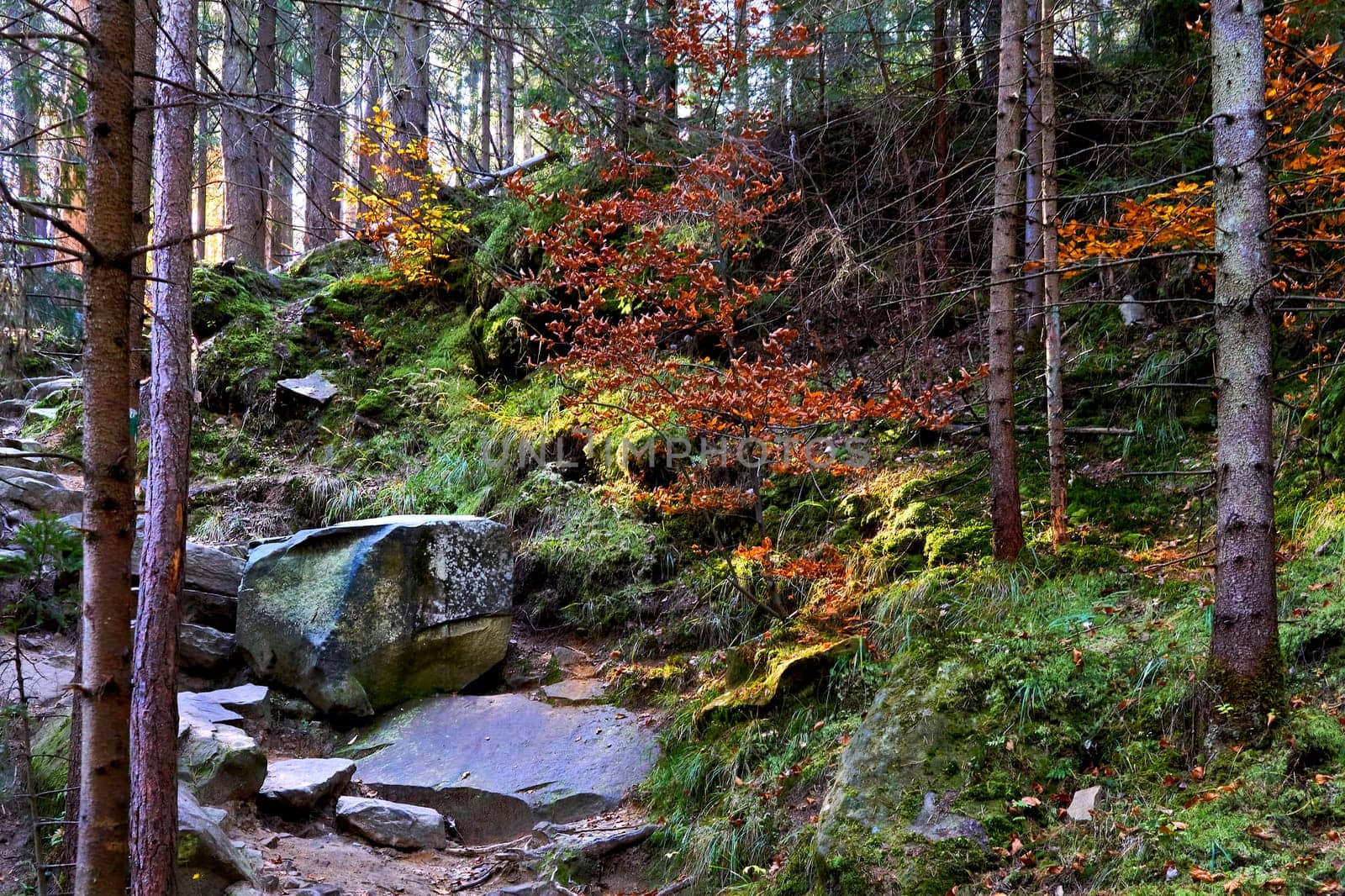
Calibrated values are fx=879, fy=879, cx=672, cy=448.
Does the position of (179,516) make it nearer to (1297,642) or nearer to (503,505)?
(503,505)

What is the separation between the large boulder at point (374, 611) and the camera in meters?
7.52

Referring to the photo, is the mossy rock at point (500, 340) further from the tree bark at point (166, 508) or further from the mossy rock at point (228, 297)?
the tree bark at point (166, 508)

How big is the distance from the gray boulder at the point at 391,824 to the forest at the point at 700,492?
0.11ft

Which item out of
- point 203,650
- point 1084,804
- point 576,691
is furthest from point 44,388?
point 1084,804

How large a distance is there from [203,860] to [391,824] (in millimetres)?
1455

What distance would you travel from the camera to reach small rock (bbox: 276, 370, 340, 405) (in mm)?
11648

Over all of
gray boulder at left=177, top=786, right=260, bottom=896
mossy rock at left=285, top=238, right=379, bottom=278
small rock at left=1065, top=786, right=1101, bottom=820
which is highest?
mossy rock at left=285, top=238, right=379, bottom=278

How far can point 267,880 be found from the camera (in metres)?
4.99

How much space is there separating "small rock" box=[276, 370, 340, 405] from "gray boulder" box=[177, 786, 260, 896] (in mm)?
7531

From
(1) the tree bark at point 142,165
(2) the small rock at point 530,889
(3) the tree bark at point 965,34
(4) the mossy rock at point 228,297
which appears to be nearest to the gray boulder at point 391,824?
(2) the small rock at point 530,889

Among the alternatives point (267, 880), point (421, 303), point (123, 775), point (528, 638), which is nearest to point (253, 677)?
point (528, 638)

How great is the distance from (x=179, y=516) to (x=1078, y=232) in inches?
287

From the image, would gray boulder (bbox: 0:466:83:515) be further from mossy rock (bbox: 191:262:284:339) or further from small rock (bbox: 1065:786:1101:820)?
small rock (bbox: 1065:786:1101:820)

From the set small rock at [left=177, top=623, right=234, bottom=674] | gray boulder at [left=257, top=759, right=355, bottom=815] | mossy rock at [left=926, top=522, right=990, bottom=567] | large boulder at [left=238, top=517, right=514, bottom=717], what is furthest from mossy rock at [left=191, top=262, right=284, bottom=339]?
mossy rock at [left=926, top=522, right=990, bottom=567]
